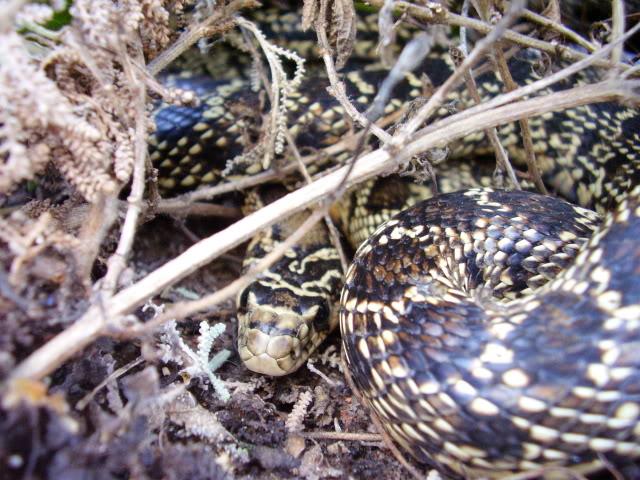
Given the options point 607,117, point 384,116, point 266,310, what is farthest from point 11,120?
point 607,117

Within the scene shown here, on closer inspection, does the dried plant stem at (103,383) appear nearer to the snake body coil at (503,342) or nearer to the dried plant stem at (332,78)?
the snake body coil at (503,342)

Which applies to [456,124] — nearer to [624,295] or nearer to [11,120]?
[624,295]

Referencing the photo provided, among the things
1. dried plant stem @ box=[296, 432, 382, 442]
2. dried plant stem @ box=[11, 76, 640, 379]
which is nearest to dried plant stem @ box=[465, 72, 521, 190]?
dried plant stem @ box=[11, 76, 640, 379]

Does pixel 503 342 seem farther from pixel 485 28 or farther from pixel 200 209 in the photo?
pixel 200 209

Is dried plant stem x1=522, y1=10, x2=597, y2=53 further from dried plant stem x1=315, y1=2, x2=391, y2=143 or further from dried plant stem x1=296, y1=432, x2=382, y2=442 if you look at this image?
dried plant stem x1=296, y1=432, x2=382, y2=442

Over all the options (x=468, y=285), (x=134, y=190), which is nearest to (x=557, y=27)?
(x=468, y=285)

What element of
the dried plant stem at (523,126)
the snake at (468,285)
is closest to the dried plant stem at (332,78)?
the snake at (468,285)
